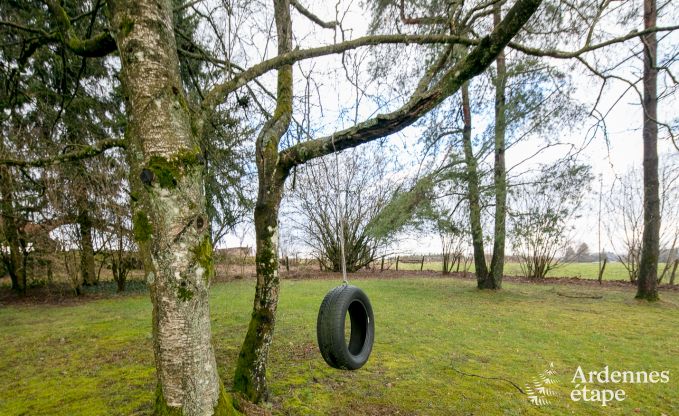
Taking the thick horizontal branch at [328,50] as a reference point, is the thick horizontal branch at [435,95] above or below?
below

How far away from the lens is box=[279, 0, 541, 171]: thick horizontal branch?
6.18 ft

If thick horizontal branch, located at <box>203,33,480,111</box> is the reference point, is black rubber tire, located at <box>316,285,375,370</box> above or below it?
below

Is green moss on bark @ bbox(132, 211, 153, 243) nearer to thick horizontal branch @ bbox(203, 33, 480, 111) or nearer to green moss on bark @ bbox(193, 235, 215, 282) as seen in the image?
green moss on bark @ bbox(193, 235, 215, 282)

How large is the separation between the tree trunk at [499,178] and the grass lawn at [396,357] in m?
1.76

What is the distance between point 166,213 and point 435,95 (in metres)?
1.84

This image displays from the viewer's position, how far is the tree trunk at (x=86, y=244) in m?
8.71

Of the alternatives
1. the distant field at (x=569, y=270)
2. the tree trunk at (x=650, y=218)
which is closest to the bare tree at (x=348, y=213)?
the distant field at (x=569, y=270)

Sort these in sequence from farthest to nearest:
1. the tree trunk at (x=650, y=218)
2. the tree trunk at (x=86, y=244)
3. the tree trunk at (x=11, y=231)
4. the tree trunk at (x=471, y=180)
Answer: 1. the tree trunk at (x=86, y=244)
2. the tree trunk at (x=471, y=180)
3. the tree trunk at (x=650, y=218)
4. the tree trunk at (x=11, y=231)

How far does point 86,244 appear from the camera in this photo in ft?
30.5

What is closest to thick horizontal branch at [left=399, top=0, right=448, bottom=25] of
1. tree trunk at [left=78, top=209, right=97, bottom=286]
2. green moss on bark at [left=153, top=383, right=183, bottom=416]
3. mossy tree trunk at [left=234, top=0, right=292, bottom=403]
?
mossy tree trunk at [left=234, top=0, right=292, bottom=403]

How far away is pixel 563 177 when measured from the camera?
7027 mm

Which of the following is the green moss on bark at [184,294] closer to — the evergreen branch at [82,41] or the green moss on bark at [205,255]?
the green moss on bark at [205,255]

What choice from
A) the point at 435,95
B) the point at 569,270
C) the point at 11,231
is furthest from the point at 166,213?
the point at 569,270

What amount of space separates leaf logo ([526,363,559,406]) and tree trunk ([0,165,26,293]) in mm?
8499
